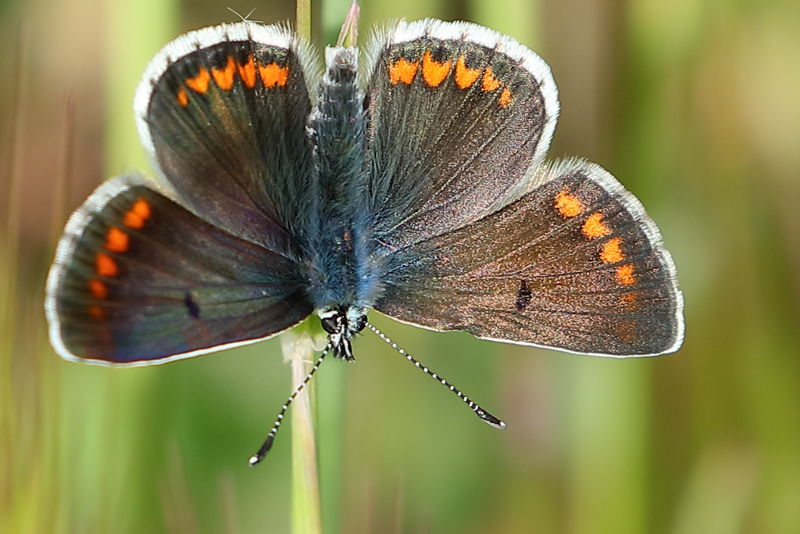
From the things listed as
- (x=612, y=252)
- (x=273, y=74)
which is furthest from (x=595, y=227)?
(x=273, y=74)

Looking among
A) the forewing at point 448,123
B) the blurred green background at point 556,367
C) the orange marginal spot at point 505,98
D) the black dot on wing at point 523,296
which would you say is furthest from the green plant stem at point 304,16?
the black dot on wing at point 523,296

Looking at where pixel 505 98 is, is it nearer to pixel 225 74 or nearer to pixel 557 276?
pixel 557 276

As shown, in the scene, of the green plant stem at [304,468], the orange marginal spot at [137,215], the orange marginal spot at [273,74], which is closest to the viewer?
the green plant stem at [304,468]

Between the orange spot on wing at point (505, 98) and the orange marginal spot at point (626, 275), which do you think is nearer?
the orange marginal spot at point (626, 275)

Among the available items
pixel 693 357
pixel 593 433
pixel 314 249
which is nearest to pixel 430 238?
pixel 314 249

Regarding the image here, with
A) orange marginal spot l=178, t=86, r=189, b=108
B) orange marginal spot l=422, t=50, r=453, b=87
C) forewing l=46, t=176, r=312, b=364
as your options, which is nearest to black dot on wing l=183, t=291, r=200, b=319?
forewing l=46, t=176, r=312, b=364

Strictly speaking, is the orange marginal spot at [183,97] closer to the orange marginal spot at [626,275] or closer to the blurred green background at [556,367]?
the blurred green background at [556,367]

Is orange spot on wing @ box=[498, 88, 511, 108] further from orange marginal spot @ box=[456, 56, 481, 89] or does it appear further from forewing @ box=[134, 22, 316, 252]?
forewing @ box=[134, 22, 316, 252]
